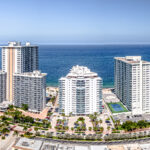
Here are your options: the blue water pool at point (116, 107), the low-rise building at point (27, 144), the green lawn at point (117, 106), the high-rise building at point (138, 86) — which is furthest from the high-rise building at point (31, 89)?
the high-rise building at point (138, 86)

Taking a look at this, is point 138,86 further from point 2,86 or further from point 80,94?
point 2,86

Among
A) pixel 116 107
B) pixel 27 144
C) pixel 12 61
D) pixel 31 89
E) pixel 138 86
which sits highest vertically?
pixel 12 61

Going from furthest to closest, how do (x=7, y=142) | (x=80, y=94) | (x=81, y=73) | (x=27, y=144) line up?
(x=81, y=73) < (x=80, y=94) < (x=7, y=142) < (x=27, y=144)

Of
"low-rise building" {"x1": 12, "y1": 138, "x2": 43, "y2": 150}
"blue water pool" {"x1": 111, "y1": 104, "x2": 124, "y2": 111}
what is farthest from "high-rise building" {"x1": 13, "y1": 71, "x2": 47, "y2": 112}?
"blue water pool" {"x1": 111, "y1": 104, "x2": 124, "y2": 111}

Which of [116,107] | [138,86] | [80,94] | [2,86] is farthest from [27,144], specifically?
[138,86]

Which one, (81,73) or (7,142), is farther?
(81,73)

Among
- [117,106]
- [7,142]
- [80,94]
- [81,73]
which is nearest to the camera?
[7,142]

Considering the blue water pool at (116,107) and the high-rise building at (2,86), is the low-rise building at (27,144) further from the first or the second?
the blue water pool at (116,107)

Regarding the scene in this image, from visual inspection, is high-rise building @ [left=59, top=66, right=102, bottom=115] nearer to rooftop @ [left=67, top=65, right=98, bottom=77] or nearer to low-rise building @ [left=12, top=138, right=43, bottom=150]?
rooftop @ [left=67, top=65, right=98, bottom=77]
